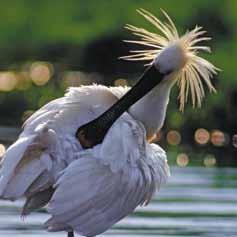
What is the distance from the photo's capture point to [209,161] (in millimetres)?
26094

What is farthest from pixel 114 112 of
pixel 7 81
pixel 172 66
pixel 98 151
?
pixel 7 81

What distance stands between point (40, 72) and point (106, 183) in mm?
28351

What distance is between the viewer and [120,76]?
36219 millimetres

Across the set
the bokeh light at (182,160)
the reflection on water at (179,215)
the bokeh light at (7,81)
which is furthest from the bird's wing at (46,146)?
the bokeh light at (7,81)

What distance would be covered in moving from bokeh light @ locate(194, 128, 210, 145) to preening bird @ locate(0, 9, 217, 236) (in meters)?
13.4

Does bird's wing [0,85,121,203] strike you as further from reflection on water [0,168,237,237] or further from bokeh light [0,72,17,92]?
bokeh light [0,72,17,92]

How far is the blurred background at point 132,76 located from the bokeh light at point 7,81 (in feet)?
0.14

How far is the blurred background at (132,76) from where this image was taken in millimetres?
19656

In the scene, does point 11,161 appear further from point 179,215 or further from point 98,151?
point 179,215

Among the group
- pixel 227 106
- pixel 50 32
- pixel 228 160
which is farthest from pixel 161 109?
pixel 50 32

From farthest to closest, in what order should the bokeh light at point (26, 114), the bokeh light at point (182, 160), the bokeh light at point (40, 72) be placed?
the bokeh light at point (40, 72) < the bokeh light at point (26, 114) < the bokeh light at point (182, 160)

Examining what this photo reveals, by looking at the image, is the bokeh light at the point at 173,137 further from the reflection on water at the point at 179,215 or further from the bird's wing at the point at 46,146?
the bird's wing at the point at 46,146

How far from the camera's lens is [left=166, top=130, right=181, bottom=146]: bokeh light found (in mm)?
29805

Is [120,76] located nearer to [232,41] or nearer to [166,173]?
[232,41]
